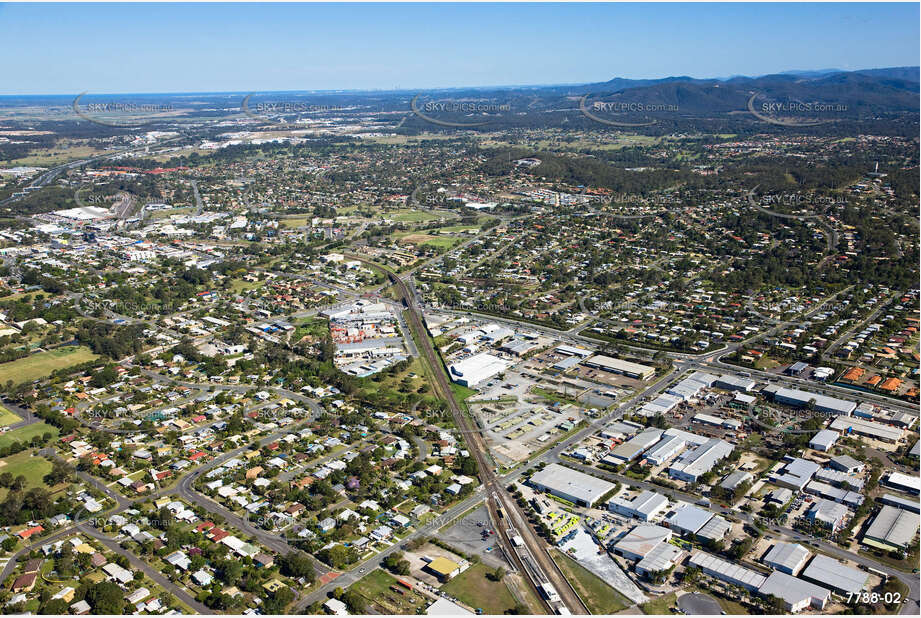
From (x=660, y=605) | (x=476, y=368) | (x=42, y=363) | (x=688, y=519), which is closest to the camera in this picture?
(x=660, y=605)

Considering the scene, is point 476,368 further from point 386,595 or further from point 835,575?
point 835,575

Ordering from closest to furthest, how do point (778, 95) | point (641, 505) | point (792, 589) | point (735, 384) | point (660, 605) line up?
point (660, 605), point (792, 589), point (641, 505), point (735, 384), point (778, 95)

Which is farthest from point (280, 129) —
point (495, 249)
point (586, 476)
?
point (586, 476)

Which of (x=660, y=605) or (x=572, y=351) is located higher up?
(x=572, y=351)

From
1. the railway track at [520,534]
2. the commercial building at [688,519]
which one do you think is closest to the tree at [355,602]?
the railway track at [520,534]

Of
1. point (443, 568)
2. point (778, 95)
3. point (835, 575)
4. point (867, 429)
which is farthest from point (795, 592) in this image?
point (778, 95)

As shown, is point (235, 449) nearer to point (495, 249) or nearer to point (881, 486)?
point (881, 486)

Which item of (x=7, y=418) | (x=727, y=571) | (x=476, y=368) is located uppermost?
(x=476, y=368)
